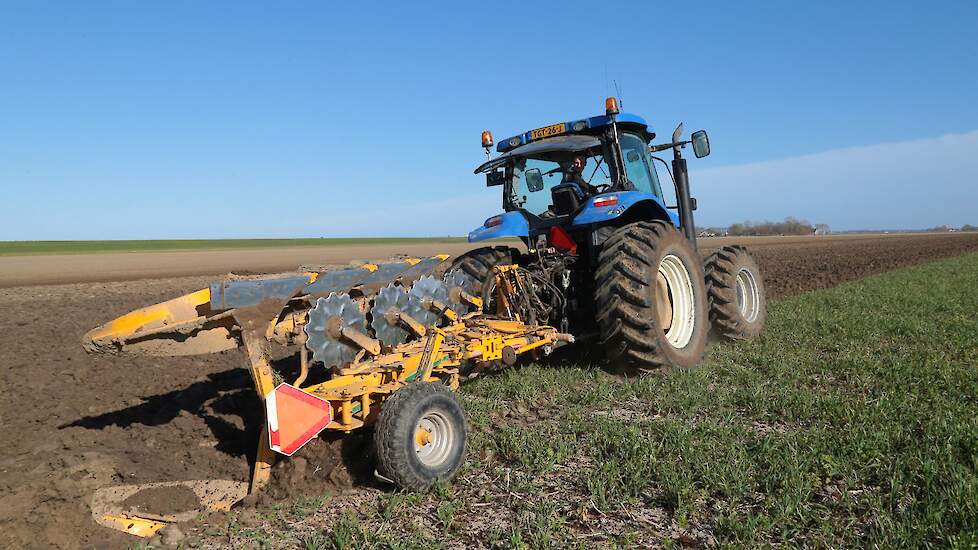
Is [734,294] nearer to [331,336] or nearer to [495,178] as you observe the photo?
[495,178]

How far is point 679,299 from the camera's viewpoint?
5711 mm

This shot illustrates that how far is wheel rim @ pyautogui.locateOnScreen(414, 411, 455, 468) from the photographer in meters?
3.30

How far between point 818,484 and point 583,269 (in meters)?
2.97

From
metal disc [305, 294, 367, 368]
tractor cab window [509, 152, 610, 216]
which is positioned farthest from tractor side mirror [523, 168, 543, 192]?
metal disc [305, 294, 367, 368]

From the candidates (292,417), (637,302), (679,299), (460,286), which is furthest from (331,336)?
(679,299)

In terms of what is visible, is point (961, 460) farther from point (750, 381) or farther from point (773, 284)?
point (773, 284)

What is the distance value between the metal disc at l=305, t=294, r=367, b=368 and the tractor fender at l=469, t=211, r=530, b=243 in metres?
2.31

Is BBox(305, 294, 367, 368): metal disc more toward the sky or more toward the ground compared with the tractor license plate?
more toward the ground

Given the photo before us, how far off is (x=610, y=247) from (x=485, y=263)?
3.74 ft

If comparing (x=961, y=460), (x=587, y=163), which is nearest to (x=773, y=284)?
(x=587, y=163)

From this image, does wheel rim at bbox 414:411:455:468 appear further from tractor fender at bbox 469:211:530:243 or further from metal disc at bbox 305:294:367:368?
tractor fender at bbox 469:211:530:243

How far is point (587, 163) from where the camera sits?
19.2 feet

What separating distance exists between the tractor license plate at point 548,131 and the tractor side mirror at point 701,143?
5.27 ft

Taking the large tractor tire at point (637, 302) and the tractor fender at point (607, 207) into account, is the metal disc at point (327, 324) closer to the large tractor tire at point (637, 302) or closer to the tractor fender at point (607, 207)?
the large tractor tire at point (637, 302)
